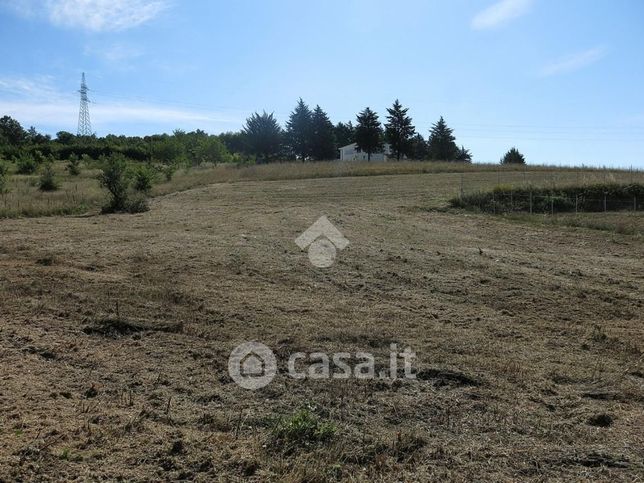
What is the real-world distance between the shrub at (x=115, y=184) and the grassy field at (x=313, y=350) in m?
6.87

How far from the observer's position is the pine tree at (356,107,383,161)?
Result: 6556 centimetres

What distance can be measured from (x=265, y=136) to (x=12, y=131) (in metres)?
42.0

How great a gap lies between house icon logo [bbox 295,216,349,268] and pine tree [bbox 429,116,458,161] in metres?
59.4

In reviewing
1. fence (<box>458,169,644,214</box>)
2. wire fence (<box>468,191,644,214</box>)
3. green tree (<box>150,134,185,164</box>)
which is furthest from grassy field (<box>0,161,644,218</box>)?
green tree (<box>150,134,185,164</box>)

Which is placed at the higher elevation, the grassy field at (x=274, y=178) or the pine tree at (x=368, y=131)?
the pine tree at (x=368, y=131)

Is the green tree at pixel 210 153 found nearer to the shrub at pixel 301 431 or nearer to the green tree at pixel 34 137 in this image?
the green tree at pixel 34 137

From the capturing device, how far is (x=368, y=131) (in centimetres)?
6581

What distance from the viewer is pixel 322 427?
11.5ft

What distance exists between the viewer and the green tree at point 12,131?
255 ft

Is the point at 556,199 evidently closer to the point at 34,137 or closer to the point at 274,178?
the point at 274,178

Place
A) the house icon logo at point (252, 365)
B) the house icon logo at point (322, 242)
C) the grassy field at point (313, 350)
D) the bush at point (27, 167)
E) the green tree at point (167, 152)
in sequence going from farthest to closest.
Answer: the green tree at point (167, 152) → the bush at point (27, 167) → the house icon logo at point (322, 242) → the house icon logo at point (252, 365) → the grassy field at point (313, 350)

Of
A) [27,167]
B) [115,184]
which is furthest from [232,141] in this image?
[115,184]

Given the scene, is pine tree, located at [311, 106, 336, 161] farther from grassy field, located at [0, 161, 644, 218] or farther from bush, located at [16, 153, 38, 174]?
bush, located at [16, 153, 38, 174]

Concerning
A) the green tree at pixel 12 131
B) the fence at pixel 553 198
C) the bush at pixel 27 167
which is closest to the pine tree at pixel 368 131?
the bush at pixel 27 167
